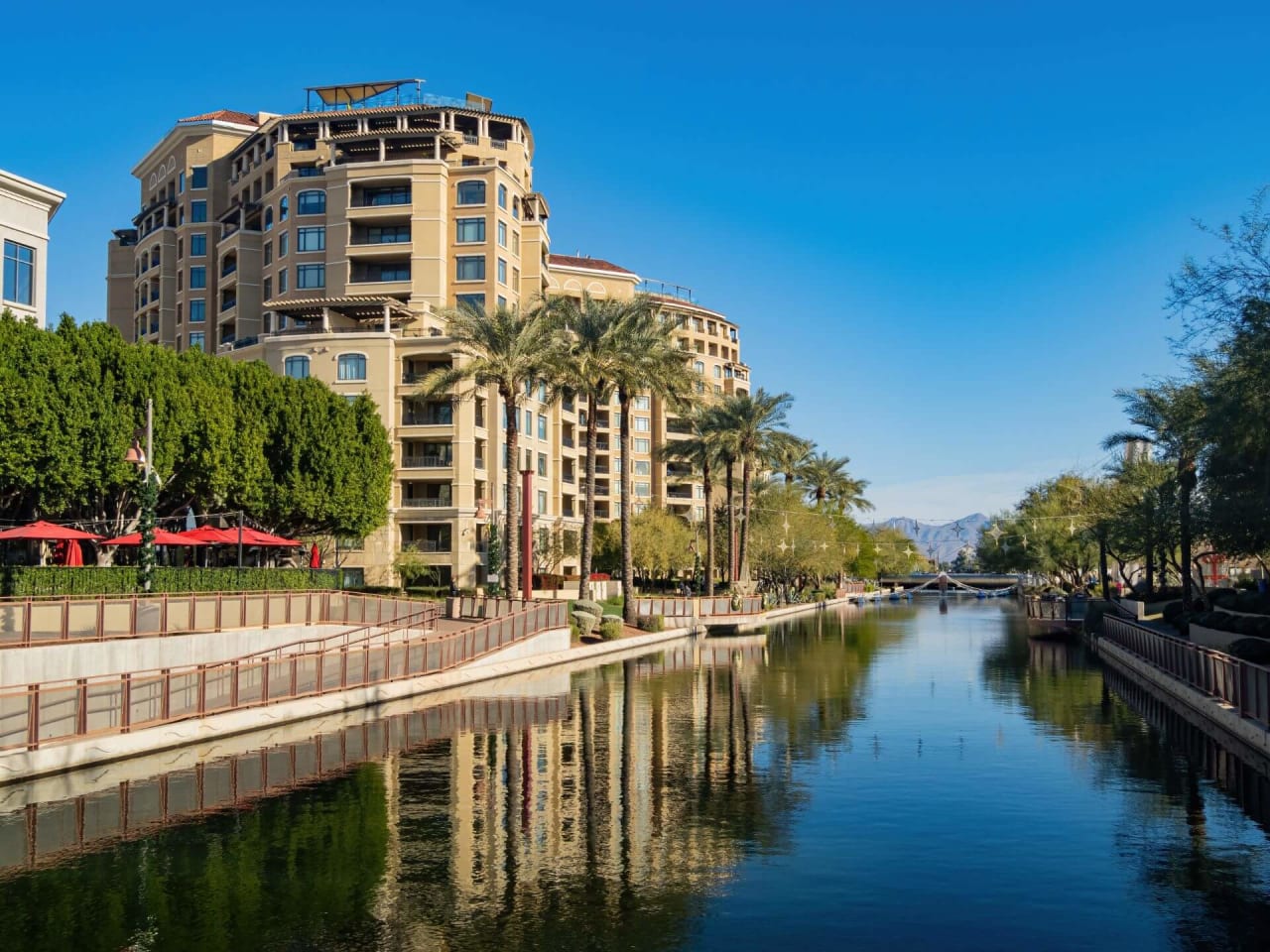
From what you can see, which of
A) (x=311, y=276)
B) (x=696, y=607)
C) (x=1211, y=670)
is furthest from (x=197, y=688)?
(x=311, y=276)

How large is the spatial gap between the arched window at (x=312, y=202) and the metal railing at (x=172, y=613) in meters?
48.2

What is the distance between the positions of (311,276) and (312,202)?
5.51m

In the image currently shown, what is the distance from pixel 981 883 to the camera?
14586 millimetres

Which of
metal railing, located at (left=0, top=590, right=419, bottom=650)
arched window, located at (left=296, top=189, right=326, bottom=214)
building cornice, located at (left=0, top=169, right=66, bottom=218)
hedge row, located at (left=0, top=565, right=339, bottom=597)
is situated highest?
arched window, located at (left=296, top=189, right=326, bottom=214)

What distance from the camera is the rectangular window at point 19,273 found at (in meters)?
46.4

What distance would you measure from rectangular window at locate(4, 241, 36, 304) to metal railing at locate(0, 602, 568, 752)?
795 inches

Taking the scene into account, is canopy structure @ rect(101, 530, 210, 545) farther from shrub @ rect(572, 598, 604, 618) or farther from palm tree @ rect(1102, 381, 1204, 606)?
palm tree @ rect(1102, 381, 1204, 606)

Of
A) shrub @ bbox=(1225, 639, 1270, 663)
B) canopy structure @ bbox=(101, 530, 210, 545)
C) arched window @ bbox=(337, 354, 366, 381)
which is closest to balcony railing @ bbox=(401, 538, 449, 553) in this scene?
arched window @ bbox=(337, 354, 366, 381)

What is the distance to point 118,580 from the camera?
1571 inches

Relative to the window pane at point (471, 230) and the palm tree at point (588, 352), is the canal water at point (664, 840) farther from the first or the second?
the window pane at point (471, 230)

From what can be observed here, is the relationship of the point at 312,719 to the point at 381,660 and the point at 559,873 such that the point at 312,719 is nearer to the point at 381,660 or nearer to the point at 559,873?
the point at 381,660

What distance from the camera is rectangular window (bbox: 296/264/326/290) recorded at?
87062 millimetres

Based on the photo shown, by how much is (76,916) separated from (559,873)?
5540 mm

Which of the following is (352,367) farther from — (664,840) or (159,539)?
(664,840)
